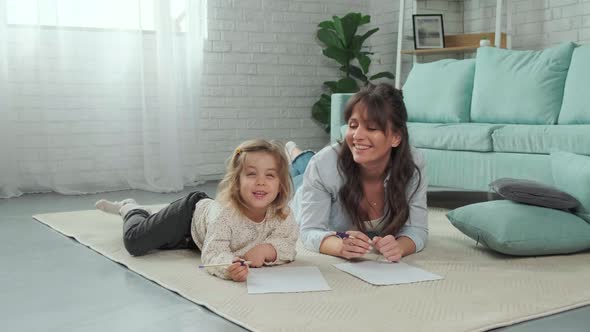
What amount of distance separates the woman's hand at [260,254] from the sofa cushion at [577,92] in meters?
2.04

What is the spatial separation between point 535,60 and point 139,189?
2.70 meters

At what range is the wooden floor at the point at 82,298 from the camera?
1759mm

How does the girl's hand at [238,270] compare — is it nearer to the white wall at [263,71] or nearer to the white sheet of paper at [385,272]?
the white sheet of paper at [385,272]

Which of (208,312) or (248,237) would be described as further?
(248,237)

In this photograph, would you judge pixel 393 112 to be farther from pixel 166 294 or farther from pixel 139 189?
pixel 139 189

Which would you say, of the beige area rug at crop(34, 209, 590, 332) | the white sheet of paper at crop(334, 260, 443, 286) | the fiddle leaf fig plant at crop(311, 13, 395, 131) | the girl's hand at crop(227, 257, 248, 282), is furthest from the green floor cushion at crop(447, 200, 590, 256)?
the fiddle leaf fig plant at crop(311, 13, 395, 131)

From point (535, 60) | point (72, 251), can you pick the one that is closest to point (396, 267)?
point (72, 251)

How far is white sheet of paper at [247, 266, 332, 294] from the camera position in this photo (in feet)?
6.59

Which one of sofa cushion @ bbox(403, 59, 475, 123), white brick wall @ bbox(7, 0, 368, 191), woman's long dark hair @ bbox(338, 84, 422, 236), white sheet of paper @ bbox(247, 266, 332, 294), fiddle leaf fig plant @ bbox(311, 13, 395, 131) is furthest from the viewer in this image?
fiddle leaf fig plant @ bbox(311, 13, 395, 131)

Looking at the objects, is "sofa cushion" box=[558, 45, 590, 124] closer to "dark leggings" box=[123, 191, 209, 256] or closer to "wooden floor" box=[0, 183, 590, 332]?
"wooden floor" box=[0, 183, 590, 332]

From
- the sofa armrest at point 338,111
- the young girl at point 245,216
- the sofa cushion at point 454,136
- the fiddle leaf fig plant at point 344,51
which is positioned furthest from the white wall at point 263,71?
the young girl at point 245,216

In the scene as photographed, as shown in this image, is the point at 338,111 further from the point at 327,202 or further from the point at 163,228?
the point at 163,228

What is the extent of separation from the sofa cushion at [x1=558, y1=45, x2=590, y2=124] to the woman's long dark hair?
4.81 ft

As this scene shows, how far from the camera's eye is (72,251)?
2693 millimetres
